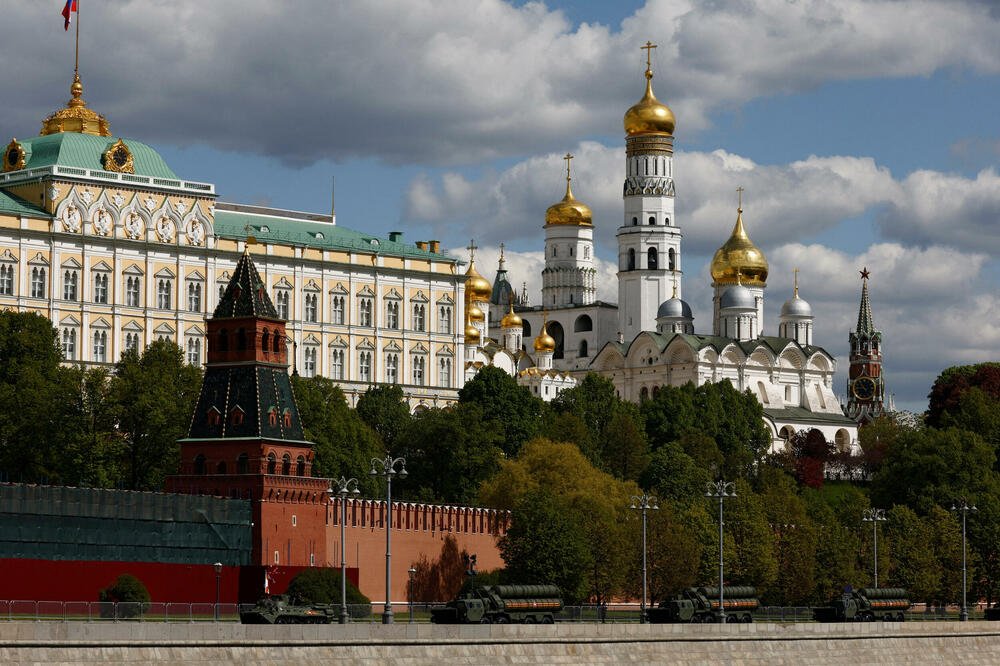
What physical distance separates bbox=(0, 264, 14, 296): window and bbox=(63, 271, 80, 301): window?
149 inches

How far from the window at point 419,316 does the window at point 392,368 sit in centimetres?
345

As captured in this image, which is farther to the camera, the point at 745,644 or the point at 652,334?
the point at 652,334

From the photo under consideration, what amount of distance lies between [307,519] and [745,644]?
23431 mm

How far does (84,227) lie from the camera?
474 ft

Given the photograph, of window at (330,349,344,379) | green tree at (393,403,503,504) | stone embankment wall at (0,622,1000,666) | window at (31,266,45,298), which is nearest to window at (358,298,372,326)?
window at (330,349,344,379)

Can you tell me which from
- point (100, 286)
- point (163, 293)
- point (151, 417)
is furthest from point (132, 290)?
point (151, 417)

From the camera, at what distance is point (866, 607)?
91812 millimetres

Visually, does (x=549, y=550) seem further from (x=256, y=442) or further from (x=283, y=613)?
(x=283, y=613)

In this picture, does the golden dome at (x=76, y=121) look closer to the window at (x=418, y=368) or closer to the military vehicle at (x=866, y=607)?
the window at (x=418, y=368)

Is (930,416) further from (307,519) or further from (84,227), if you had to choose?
(307,519)

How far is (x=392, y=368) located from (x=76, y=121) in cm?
2943

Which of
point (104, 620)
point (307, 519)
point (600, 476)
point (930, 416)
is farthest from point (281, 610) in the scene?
point (930, 416)

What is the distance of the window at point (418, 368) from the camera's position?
164m

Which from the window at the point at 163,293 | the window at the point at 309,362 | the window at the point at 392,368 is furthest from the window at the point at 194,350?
the window at the point at 392,368
